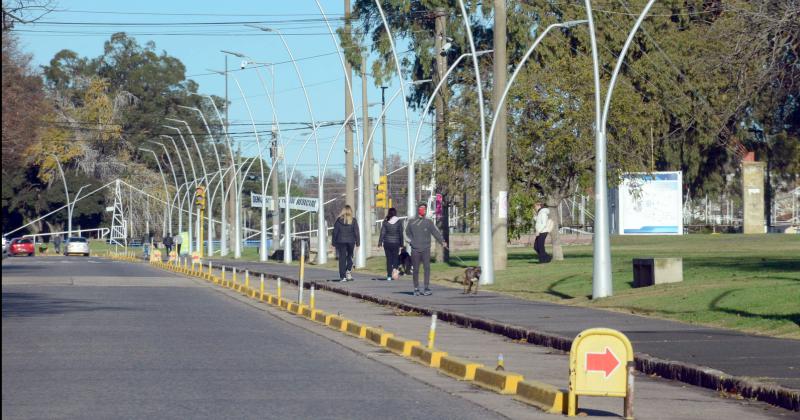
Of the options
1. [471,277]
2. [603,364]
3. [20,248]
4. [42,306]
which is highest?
[20,248]

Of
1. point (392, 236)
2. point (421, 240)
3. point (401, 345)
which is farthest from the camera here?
point (392, 236)

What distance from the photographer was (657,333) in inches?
662

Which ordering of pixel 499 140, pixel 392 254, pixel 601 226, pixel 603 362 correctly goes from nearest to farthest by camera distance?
pixel 603 362, pixel 601 226, pixel 499 140, pixel 392 254

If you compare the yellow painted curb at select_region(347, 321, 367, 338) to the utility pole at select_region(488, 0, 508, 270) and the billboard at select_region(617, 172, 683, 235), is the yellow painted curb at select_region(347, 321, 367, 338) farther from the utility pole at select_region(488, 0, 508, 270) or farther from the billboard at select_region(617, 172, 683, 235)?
the billboard at select_region(617, 172, 683, 235)

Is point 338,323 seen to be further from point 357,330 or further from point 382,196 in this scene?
point 382,196

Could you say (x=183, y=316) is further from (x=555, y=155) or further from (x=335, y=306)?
(x=555, y=155)

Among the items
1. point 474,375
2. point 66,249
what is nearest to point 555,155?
point 474,375

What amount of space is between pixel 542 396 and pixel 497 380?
123 cm

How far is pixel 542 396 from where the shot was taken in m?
10.7

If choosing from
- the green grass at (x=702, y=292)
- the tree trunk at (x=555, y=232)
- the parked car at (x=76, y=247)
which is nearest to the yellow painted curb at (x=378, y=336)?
the green grass at (x=702, y=292)

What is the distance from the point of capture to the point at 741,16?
85.3ft

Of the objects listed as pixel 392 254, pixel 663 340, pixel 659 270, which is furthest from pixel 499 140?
pixel 663 340

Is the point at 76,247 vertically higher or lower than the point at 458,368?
higher

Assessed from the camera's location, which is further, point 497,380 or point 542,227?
point 542,227
